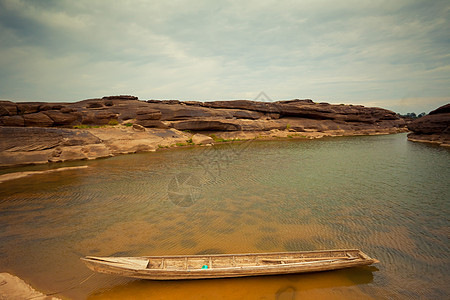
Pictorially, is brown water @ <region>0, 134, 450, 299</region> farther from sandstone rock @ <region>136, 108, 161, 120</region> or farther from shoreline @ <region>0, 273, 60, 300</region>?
sandstone rock @ <region>136, 108, 161, 120</region>

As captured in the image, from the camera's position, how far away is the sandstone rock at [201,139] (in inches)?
1578

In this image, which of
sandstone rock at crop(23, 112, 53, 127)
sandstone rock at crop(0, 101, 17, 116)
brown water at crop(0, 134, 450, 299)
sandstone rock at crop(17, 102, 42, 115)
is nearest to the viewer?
brown water at crop(0, 134, 450, 299)

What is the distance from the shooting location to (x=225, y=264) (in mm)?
6641

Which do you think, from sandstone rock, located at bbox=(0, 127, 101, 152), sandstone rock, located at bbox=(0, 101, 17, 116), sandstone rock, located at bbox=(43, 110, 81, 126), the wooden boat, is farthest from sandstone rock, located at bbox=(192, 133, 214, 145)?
the wooden boat

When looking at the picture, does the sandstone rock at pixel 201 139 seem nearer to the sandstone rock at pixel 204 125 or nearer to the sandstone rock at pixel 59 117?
the sandstone rock at pixel 204 125

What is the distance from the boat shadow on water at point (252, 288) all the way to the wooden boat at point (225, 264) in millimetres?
345

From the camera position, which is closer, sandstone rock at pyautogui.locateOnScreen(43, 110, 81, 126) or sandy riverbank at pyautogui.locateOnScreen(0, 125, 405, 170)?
sandy riverbank at pyautogui.locateOnScreen(0, 125, 405, 170)

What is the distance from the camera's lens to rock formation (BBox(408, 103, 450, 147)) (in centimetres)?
3516

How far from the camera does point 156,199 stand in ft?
43.9

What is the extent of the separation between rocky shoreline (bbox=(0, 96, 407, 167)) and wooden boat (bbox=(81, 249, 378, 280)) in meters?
25.1

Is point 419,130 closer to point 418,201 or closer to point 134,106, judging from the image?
point 418,201

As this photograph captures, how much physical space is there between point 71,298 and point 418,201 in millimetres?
15958

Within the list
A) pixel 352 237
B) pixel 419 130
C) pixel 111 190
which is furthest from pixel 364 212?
pixel 419 130

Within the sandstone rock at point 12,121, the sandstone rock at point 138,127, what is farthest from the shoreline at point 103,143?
the sandstone rock at point 12,121
